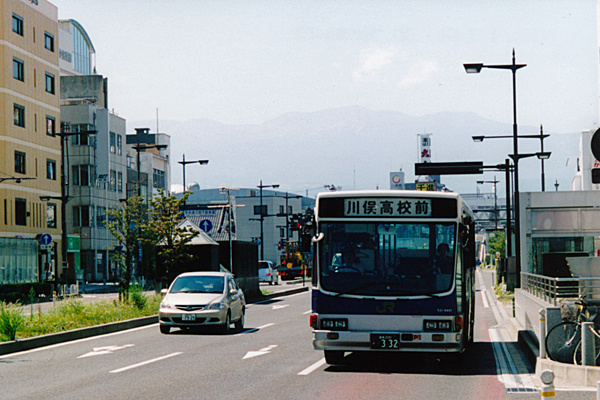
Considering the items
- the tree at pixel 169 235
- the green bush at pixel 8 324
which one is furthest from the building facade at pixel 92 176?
the green bush at pixel 8 324

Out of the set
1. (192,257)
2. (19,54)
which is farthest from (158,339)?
(19,54)

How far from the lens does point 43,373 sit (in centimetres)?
1372

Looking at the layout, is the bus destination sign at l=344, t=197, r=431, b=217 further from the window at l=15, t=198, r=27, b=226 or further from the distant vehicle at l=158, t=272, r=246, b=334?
the window at l=15, t=198, r=27, b=226

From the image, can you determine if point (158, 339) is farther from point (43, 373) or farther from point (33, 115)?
point (33, 115)

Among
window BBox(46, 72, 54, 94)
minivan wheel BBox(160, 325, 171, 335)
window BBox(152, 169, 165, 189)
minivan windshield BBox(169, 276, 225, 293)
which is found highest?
Result: window BBox(46, 72, 54, 94)

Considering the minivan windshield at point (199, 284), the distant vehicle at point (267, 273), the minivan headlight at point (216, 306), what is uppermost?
the minivan windshield at point (199, 284)

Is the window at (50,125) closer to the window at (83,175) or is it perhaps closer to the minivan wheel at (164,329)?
the window at (83,175)

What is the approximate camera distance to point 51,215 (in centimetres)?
6631

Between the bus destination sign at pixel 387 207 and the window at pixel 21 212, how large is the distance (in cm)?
5078

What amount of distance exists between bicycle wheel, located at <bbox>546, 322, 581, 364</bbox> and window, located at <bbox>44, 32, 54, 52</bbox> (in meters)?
59.2

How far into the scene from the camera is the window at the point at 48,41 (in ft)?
215

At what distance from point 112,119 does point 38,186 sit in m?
20.7

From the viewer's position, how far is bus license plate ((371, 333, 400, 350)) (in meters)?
13.4

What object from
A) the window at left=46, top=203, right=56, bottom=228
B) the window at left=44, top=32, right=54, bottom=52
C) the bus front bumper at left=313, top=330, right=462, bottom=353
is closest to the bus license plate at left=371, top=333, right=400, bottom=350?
the bus front bumper at left=313, top=330, right=462, bottom=353
